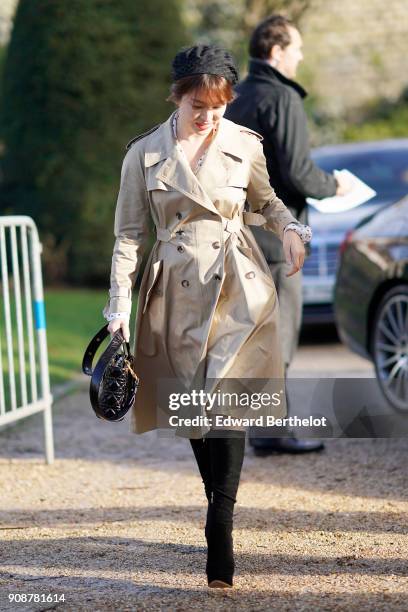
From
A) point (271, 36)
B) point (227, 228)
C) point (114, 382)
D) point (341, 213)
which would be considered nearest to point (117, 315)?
point (114, 382)

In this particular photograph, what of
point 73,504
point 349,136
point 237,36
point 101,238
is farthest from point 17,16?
point 73,504

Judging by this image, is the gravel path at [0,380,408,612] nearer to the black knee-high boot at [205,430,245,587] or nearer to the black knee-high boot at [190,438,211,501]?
the black knee-high boot at [205,430,245,587]

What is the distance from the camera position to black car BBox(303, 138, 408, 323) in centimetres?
1047

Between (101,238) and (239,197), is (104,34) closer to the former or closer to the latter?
(101,238)

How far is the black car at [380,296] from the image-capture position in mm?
7035

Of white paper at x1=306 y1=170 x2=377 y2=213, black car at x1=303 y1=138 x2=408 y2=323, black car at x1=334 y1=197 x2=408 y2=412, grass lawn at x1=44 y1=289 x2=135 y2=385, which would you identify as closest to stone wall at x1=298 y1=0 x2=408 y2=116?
grass lawn at x1=44 y1=289 x2=135 y2=385

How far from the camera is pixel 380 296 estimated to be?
24.1 ft

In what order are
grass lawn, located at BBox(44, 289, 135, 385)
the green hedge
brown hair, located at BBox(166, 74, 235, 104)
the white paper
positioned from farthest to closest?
the green hedge < grass lawn, located at BBox(44, 289, 135, 385) < the white paper < brown hair, located at BBox(166, 74, 235, 104)

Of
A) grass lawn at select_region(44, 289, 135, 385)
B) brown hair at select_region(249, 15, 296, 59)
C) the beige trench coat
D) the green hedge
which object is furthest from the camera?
the green hedge

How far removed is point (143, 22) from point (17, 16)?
1526 millimetres

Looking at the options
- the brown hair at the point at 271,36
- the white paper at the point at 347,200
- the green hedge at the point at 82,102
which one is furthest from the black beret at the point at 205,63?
the green hedge at the point at 82,102

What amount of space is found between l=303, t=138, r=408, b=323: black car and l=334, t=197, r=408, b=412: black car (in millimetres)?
2518

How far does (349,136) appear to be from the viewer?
22.5 meters

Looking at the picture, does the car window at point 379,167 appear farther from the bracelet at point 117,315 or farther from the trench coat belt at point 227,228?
the bracelet at point 117,315
